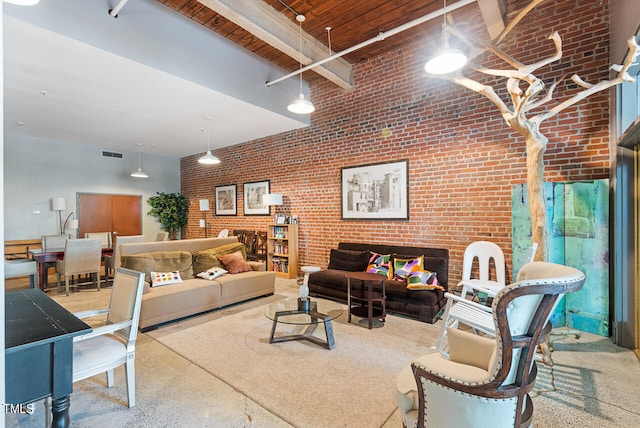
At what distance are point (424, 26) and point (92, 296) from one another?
6.36m

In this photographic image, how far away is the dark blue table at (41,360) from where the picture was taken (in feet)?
4.58

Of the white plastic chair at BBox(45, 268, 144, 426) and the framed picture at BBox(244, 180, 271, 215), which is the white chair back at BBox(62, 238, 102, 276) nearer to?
the framed picture at BBox(244, 180, 271, 215)

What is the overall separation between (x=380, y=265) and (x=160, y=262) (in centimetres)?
303

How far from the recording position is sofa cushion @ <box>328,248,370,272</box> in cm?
472

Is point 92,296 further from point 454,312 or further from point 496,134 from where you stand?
point 496,134

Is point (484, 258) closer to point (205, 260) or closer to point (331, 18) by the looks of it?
point (331, 18)

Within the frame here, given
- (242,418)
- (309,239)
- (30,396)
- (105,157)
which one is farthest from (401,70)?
(105,157)

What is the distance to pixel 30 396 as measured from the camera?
1.44m

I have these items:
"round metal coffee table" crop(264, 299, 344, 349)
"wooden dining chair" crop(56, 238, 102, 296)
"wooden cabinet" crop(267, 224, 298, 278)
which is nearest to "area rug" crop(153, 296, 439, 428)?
A: "round metal coffee table" crop(264, 299, 344, 349)

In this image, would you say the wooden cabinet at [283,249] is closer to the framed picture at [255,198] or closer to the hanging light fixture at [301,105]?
the framed picture at [255,198]

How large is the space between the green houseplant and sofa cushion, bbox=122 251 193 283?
4.53 meters

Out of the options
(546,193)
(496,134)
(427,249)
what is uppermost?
(496,134)

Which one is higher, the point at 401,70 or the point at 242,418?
the point at 401,70

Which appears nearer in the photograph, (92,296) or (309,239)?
(92,296)
